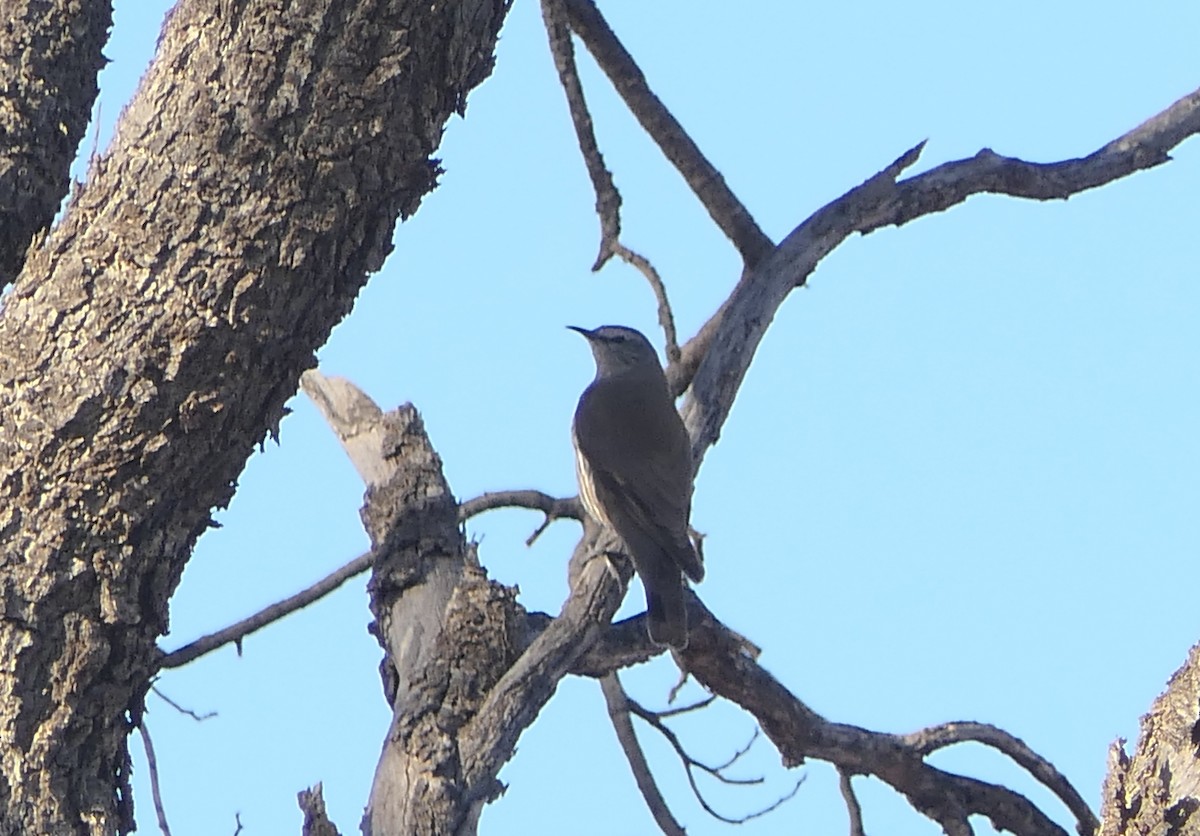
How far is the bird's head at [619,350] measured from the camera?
7.52 meters

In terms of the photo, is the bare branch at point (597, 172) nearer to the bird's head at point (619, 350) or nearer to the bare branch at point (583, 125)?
the bare branch at point (583, 125)

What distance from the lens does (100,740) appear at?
3074mm

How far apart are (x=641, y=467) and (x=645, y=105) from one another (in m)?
1.47

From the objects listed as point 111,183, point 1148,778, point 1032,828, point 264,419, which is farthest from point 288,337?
point 1032,828

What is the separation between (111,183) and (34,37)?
923 mm

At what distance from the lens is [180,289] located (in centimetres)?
292

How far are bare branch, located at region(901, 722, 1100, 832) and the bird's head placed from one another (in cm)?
273

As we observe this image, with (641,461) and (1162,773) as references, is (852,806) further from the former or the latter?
(1162,773)

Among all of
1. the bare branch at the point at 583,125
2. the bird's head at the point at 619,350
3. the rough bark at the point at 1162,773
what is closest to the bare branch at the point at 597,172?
the bare branch at the point at 583,125

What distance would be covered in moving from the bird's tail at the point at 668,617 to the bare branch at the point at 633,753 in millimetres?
738

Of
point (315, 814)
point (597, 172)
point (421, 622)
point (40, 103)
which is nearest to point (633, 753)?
point (421, 622)

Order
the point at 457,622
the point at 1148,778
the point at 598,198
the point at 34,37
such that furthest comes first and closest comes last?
the point at 598,198
the point at 457,622
the point at 34,37
the point at 1148,778

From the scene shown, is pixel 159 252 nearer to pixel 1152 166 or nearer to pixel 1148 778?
A: pixel 1148 778

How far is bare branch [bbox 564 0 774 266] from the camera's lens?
5.49m
